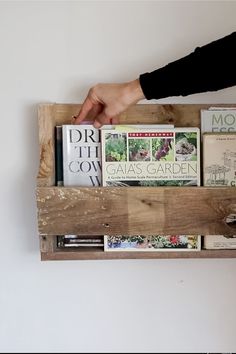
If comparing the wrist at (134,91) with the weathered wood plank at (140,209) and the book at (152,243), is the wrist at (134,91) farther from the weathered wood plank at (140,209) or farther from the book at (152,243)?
the book at (152,243)

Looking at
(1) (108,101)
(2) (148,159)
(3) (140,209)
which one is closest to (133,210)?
(3) (140,209)

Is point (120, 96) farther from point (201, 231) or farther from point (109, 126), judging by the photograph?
point (201, 231)

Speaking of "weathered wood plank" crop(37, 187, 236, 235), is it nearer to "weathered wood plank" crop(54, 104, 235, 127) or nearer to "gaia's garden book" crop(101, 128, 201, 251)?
"gaia's garden book" crop(101, 128, 201, 251)

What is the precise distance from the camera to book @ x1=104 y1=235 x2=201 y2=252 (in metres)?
0.80

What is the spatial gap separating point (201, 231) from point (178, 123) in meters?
0.24

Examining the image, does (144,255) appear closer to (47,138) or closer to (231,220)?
(231,220)

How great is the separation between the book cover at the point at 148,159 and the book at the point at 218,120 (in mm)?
45

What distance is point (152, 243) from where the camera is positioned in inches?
31.8

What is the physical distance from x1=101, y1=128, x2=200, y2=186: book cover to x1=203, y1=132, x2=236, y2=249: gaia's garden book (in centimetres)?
3

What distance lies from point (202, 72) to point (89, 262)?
1.60 feet

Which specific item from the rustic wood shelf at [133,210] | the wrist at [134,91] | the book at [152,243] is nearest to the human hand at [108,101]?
the wrist at [134,91]

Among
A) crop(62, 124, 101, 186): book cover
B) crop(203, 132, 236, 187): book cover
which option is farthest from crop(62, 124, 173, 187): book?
crop(203, 132, 236, 187): book cover

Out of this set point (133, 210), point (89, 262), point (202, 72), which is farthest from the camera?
point (89, 262)

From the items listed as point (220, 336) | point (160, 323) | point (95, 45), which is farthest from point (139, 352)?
point (95, 45)
